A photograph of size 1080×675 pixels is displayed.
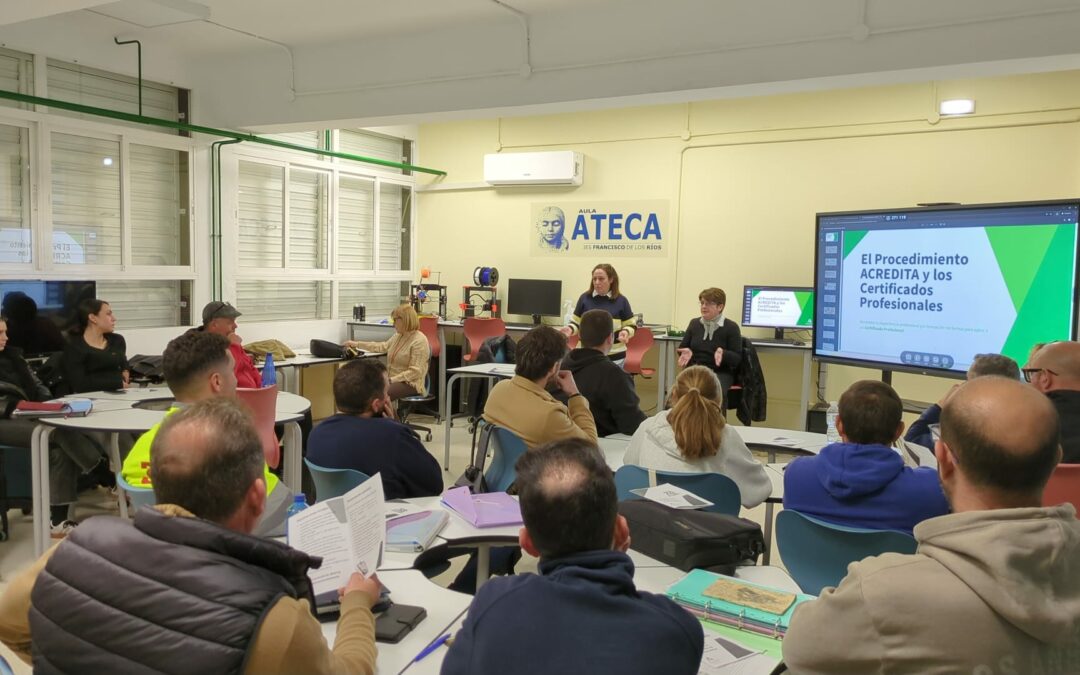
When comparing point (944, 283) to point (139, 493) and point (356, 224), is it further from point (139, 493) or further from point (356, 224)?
point (356, 224)

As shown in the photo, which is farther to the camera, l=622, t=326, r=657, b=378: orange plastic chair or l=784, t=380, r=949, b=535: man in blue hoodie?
l=622, t=326, r=657, b=378: orange plastic chair

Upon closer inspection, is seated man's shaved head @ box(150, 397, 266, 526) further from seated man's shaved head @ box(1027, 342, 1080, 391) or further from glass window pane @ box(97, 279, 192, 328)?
glass window pane @ box(97, 279, 192, 328)

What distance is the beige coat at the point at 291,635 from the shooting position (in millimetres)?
1183

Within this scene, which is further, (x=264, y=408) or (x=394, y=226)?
(x=394, y=226)

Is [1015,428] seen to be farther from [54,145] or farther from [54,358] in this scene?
[54,145]

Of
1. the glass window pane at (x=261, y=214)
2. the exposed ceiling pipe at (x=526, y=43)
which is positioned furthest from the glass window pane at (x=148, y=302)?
the exposed ceiling pipe at (x=526, y=43)

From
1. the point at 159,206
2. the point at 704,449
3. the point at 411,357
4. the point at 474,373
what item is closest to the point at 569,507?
the point at 704,449

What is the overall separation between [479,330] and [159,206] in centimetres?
299

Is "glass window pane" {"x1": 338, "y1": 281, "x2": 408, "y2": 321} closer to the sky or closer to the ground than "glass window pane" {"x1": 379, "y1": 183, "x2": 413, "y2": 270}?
closer to the ground

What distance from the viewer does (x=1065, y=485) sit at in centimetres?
250

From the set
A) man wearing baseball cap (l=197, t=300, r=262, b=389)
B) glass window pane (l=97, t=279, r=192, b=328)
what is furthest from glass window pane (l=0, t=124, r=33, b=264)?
man wearing baseball cap (l=197, t=300, r=262, b=389)

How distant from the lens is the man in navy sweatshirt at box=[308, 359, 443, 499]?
2.78 meters

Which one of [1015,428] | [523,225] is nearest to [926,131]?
[523,225]

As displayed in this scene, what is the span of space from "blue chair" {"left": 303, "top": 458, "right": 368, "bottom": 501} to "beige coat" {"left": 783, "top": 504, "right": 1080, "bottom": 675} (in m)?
1.82
